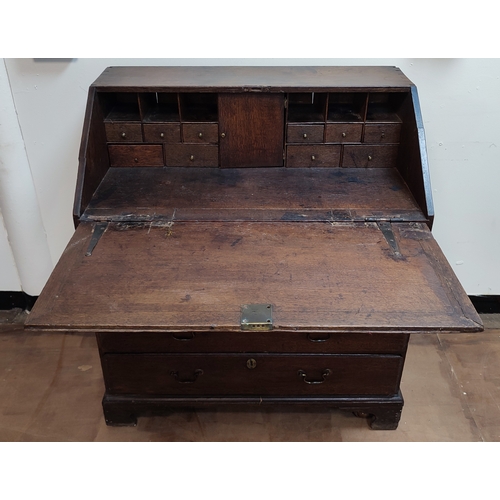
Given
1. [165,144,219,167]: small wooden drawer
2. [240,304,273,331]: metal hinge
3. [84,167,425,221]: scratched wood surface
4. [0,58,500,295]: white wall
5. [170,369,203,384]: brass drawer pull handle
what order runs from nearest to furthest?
Result: [240,304,273,331]: metal hinge < [84,167,425,221]: scratched wood surface < [170,369,203,384]: brass drawer pull handle < [165,144,219,167]: small wooden drawer < [0,58,500,295]: white wall

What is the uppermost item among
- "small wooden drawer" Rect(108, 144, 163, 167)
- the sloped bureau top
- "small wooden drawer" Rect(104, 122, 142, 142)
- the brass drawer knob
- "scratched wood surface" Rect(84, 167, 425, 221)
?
the sloped bureau top

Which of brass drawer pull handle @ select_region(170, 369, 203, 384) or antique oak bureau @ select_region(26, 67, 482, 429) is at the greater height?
antique oak bureau @ select_region(26, 67, 482, 429)

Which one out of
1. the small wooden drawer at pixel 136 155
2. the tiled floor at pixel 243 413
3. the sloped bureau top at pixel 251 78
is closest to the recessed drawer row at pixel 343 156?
the sloped bureau top at pixel 251 78

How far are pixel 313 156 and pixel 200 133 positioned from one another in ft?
1.48

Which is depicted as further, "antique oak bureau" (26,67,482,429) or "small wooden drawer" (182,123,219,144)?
"small wooden drawer" (182,123,219,144)

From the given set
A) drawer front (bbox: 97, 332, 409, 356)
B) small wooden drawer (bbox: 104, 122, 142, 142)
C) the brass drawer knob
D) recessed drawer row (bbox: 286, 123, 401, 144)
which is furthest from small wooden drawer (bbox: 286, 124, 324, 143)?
the brass drawer knob

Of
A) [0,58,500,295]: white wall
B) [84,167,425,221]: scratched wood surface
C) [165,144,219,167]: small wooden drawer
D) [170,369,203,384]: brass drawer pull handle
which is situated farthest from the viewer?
[0,58,500,295]: white wall

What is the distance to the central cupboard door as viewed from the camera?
1.93 meters

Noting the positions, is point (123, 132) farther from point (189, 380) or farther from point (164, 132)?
point (189, 380)

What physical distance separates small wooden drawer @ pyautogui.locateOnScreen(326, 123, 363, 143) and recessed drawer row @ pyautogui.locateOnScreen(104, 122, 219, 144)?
43cm

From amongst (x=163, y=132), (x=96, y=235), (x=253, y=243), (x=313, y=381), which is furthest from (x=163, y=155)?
(x=313, y=381)

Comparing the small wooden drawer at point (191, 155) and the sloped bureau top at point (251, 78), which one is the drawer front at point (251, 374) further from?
the sloped bureau top at point (251, 78)

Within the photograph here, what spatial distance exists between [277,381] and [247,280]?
583mm

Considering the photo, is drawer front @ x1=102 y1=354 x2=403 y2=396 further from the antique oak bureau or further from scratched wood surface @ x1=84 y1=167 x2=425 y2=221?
scratched wood surface @ x1=84 y1=167 x2=425 y2=221
